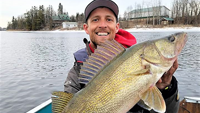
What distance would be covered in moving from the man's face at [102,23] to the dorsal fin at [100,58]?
0.88 metres

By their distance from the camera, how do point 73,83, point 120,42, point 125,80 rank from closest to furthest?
point 125,80
point 73,83
point 120,42

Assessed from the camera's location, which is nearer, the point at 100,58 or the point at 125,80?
the point at 125,80

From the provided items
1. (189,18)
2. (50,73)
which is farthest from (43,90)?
(189,18)

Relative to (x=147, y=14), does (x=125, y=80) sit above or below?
below

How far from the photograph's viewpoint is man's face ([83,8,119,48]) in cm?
294

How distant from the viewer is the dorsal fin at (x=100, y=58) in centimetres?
201

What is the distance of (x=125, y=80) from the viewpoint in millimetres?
1790

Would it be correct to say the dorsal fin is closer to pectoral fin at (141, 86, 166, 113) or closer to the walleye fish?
the walleye fish

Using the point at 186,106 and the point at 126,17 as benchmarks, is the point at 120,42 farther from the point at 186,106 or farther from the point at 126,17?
the point at 126,17

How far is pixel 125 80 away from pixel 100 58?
0.43m

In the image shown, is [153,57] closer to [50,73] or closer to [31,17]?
[50,73]

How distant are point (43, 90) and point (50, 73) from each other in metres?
2.80

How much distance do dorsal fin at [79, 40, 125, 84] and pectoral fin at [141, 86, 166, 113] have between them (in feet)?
1.75

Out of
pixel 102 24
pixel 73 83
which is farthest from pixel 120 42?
pixel 73 83
